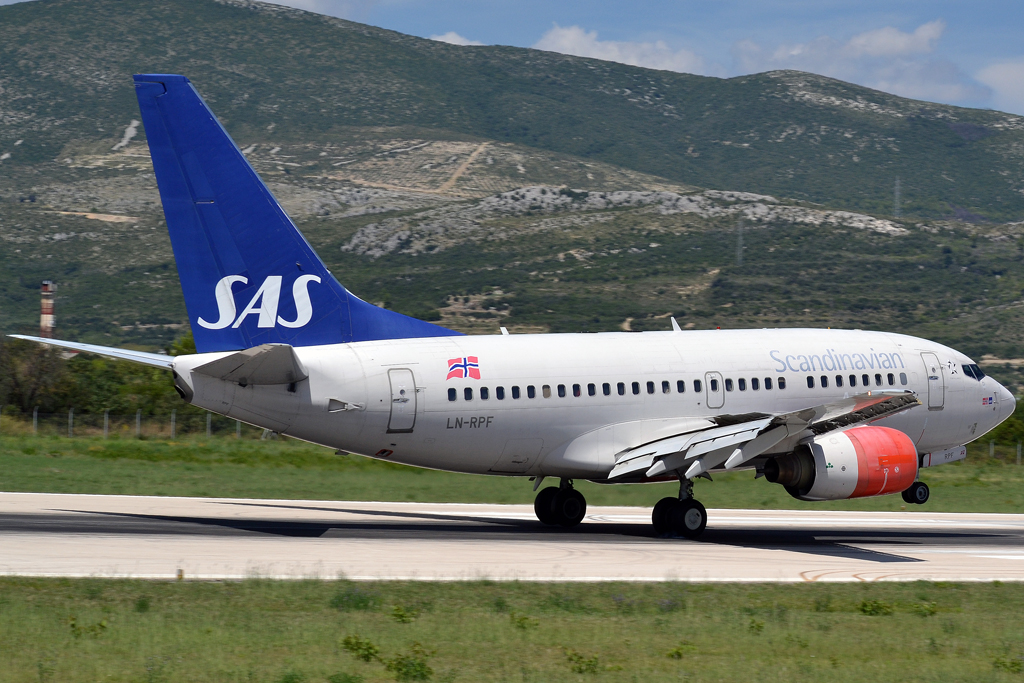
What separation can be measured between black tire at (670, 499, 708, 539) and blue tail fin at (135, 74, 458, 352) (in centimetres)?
1019

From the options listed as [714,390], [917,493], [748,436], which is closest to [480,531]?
[714,390]

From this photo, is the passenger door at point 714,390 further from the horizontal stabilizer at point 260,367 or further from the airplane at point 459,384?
the horizontal stabilizer at point 260,367

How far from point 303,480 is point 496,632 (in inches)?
1075

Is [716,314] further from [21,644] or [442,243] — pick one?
[21,644]

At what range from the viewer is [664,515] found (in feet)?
99.3

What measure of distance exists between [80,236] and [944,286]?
430 feet

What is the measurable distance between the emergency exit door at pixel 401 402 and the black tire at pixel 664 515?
6.75 metres

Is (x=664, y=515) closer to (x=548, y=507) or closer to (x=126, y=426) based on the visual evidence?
(x=548, y=507)

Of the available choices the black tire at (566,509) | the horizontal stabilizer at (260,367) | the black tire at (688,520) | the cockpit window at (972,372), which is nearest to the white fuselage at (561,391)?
the horizontal stabilizer at (260,367)

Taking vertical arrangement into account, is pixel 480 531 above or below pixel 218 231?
below

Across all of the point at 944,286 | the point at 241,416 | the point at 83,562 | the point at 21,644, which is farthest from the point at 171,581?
the point at 944,286

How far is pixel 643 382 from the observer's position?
101 feet

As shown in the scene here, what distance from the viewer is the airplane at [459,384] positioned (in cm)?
2748

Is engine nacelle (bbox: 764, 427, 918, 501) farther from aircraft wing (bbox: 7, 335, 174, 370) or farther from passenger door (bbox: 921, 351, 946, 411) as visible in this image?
aircraft wing (bbox: 7, 335, 174, 370)
